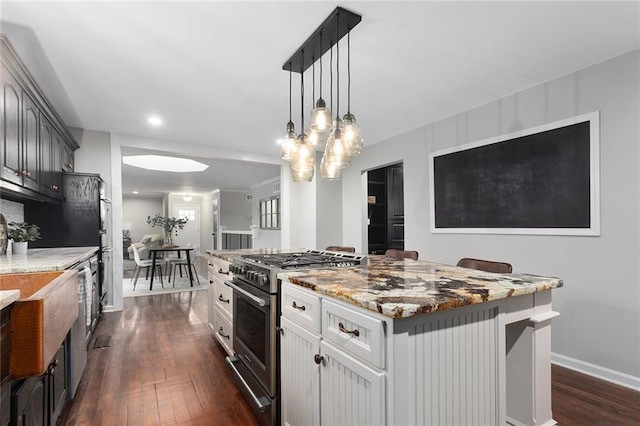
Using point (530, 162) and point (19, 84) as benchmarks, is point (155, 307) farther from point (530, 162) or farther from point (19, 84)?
point (530, 162)

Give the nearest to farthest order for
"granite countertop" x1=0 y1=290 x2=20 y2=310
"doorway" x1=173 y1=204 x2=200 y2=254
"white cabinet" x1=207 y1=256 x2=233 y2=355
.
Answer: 1. "granite countertop" x1=0 y1=290 x2=20 y2=310
2. "white cabinet" x1=207 y1=256 x2=233 y2=355
3. "doorway" x1=173 y1=204 x2=200 y2=254

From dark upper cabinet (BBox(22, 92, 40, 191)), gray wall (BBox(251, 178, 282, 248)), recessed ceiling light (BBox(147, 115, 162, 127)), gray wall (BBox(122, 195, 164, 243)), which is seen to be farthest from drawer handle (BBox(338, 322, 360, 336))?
gray wall (BBox(122, 195, 164, 243))

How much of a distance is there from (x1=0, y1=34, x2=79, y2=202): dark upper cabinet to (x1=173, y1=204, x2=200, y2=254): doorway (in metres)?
9.01

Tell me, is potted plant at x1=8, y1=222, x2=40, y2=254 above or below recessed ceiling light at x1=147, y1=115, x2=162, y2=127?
below

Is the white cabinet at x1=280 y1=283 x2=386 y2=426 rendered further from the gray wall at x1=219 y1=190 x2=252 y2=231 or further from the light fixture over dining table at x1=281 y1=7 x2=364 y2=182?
the gray wall at x1=219 y1=190 x2=252 y2=231

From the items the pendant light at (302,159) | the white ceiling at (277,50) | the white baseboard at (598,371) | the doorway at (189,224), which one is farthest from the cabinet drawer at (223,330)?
the doorway at (189,224)

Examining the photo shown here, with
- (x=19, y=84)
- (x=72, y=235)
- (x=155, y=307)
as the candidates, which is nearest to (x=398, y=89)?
(x=19, y=84)

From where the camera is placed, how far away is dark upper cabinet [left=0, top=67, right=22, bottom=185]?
2.04 meters

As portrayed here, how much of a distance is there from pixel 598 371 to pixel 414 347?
2353mm

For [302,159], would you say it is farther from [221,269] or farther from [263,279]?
[221,269]

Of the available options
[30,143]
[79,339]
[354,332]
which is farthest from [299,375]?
[30,143]

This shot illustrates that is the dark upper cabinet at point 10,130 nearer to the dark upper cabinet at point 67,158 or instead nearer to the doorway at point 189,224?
the dark upper cabinet at point 67,158

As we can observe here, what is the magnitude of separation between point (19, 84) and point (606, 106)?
4240 mm

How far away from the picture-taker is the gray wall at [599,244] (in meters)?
2.27
